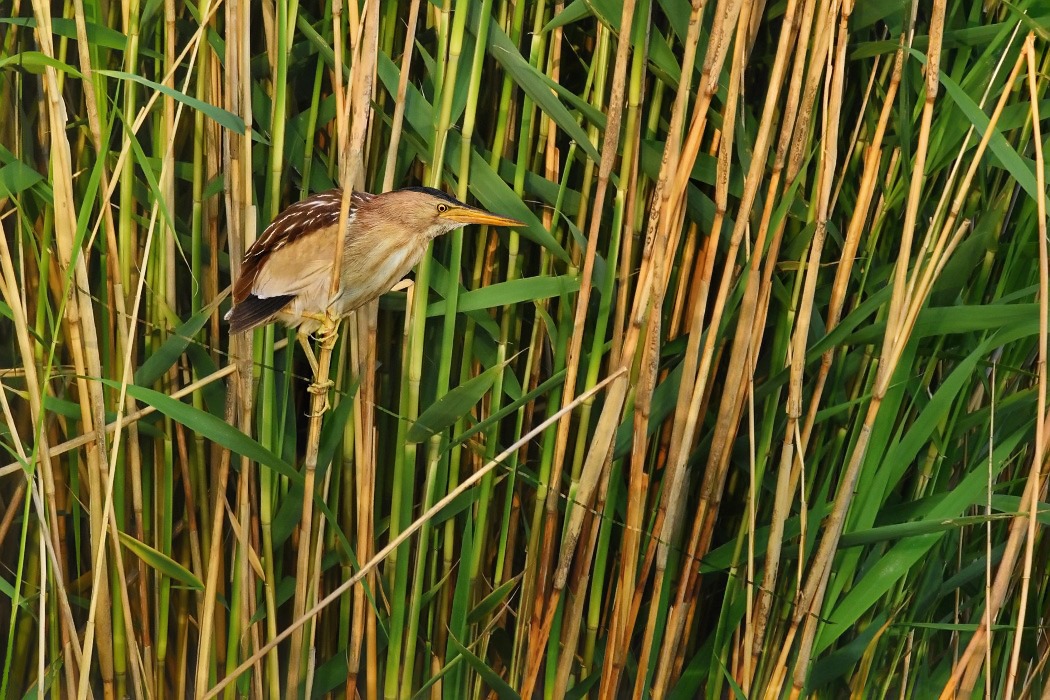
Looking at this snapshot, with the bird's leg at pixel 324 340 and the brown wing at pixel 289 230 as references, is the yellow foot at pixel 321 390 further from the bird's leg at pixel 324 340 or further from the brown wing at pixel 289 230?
the brown wing at pixel 289 230

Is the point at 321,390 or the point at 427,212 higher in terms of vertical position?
the point at 427,212

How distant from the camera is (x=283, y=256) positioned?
1.10 m

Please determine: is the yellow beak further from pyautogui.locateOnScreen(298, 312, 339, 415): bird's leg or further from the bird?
pyautogui.locateOnScreen(298, 312, 339, 415): bird's leg

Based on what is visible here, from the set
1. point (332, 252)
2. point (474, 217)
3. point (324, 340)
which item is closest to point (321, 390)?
point (324, 340)

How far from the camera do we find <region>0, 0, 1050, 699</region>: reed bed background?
1038mm

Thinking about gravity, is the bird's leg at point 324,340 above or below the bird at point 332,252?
below

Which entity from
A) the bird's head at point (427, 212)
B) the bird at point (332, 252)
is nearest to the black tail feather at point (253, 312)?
the bird at point (332, 252)

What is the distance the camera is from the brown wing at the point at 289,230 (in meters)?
1.10

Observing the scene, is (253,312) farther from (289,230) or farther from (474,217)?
(474,217)

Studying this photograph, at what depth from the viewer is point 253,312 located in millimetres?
1056

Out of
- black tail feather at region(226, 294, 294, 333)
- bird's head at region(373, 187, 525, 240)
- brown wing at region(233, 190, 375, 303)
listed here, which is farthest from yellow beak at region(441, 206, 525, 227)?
black tail feather at region(226, 294, 294, 333)

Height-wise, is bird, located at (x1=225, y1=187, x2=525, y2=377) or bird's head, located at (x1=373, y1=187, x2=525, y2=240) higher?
bird's head, located at (x1=373, y1=187, x2=525, y2=240)

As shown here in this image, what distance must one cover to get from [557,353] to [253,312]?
36 cm

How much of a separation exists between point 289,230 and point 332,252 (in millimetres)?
55
